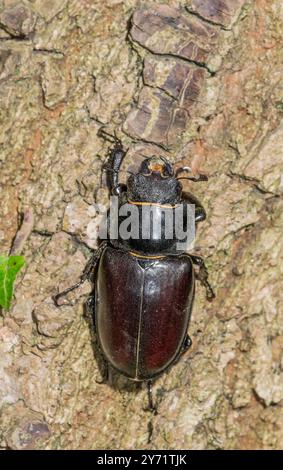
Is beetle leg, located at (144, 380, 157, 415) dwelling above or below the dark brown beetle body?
below

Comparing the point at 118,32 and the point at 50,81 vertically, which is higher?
the point at 118,32

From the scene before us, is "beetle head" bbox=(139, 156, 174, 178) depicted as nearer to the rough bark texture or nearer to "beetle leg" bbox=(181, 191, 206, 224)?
the rough bark texture

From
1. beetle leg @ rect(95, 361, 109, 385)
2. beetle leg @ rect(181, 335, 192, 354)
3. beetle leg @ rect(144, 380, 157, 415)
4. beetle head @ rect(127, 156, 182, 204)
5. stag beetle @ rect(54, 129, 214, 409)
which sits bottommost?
beetle leg @ rect(144, 380, 157, 415)

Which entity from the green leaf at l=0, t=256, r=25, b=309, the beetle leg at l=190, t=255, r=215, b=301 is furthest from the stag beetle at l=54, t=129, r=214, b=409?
the green leaf at l=0, t=256, r=25, b=309

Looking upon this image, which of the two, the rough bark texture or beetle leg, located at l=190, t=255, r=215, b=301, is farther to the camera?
beetle leg, located at l=190, t=255, r=215, b=301

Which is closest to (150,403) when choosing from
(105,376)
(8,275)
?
(105,376)

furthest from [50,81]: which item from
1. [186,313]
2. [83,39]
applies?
[186,313]

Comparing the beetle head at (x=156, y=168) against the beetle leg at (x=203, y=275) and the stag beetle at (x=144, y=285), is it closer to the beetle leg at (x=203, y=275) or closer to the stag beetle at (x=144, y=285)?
the stag beetle at (x=144, y=285)
